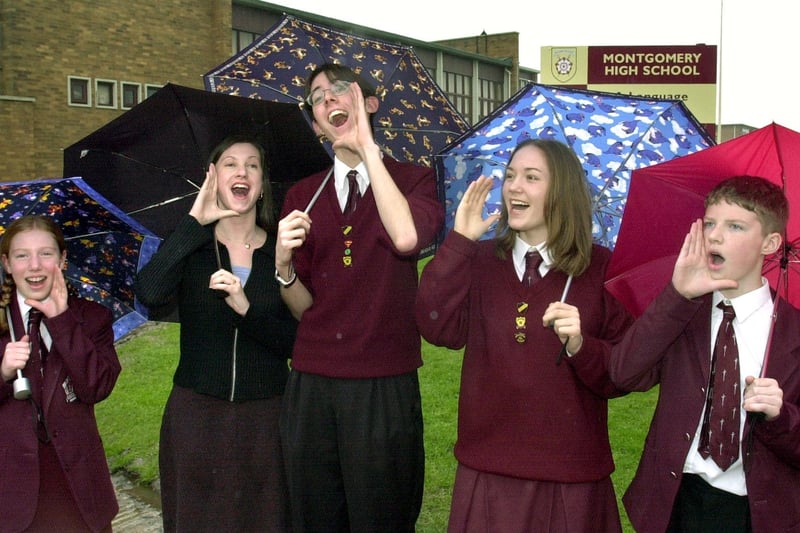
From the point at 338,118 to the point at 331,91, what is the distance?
14cm

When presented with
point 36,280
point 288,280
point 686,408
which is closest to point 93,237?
point 36,280

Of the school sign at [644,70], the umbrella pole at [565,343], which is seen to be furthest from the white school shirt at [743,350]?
the school sign at [644,70]

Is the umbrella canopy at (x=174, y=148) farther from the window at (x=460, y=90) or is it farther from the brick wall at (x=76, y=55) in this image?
the window at (x=460, y=90)

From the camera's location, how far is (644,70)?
12430 mm

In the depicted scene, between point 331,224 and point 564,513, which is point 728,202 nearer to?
point 564,513

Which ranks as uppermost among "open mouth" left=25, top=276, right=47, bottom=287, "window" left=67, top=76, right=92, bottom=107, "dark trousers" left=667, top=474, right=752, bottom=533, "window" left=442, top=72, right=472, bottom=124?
"window" left=442, top=72, right=472, bottom=124

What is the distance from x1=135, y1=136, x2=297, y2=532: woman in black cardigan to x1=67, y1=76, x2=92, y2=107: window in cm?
1975

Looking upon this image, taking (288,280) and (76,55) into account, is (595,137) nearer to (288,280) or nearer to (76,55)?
(288,280)

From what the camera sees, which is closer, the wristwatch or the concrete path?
the wristwatch

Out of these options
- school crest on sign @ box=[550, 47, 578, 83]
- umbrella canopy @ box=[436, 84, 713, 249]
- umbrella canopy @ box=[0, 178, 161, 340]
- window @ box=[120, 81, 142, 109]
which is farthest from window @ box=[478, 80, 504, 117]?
umbrella canopy @ box=[0, 178, 161, 340]

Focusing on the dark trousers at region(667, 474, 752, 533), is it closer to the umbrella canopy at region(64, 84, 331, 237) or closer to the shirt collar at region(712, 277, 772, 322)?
the shirt collar at region(712, 277, 772, 322)

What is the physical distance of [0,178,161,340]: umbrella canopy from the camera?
3172 millimetres

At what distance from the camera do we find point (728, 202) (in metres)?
2.48

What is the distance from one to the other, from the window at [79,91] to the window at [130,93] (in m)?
1.06
